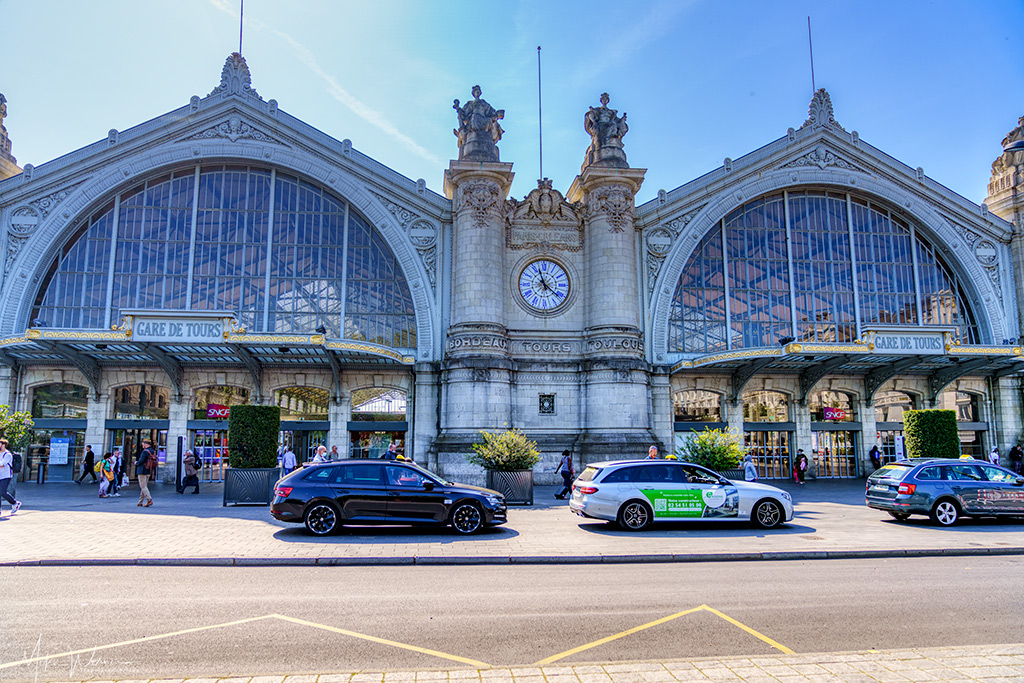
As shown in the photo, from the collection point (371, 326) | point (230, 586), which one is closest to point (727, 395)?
point (371, 326)

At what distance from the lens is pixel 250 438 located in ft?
64.1

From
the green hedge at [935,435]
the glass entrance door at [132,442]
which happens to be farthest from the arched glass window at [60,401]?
the green hedge at [935,435]

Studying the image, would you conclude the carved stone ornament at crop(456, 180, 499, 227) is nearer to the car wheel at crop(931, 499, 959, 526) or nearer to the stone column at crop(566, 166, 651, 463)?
the stone column at crop(566, 166, 651, 463)

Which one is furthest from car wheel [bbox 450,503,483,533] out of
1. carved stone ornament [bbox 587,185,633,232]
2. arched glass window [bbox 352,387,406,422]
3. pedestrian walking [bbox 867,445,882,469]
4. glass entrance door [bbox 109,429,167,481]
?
pedestrian walking [bbox 867,445,882,469]

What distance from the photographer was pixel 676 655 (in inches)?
246

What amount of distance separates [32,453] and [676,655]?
102 feet

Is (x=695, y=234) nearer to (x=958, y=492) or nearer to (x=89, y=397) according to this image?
(x=958, y=492)

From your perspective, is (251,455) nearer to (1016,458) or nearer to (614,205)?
(614,205)

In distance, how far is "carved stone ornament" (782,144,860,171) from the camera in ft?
108

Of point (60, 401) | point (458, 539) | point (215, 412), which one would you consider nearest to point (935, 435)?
point (458, 539)

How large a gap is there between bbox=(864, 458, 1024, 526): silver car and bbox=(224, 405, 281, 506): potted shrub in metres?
16.6

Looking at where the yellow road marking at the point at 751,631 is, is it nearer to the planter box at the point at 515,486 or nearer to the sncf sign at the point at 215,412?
the planter box at the point at 515,486

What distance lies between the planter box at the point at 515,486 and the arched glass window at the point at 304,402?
12135mm

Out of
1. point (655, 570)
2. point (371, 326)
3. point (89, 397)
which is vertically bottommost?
point (655, 570)
